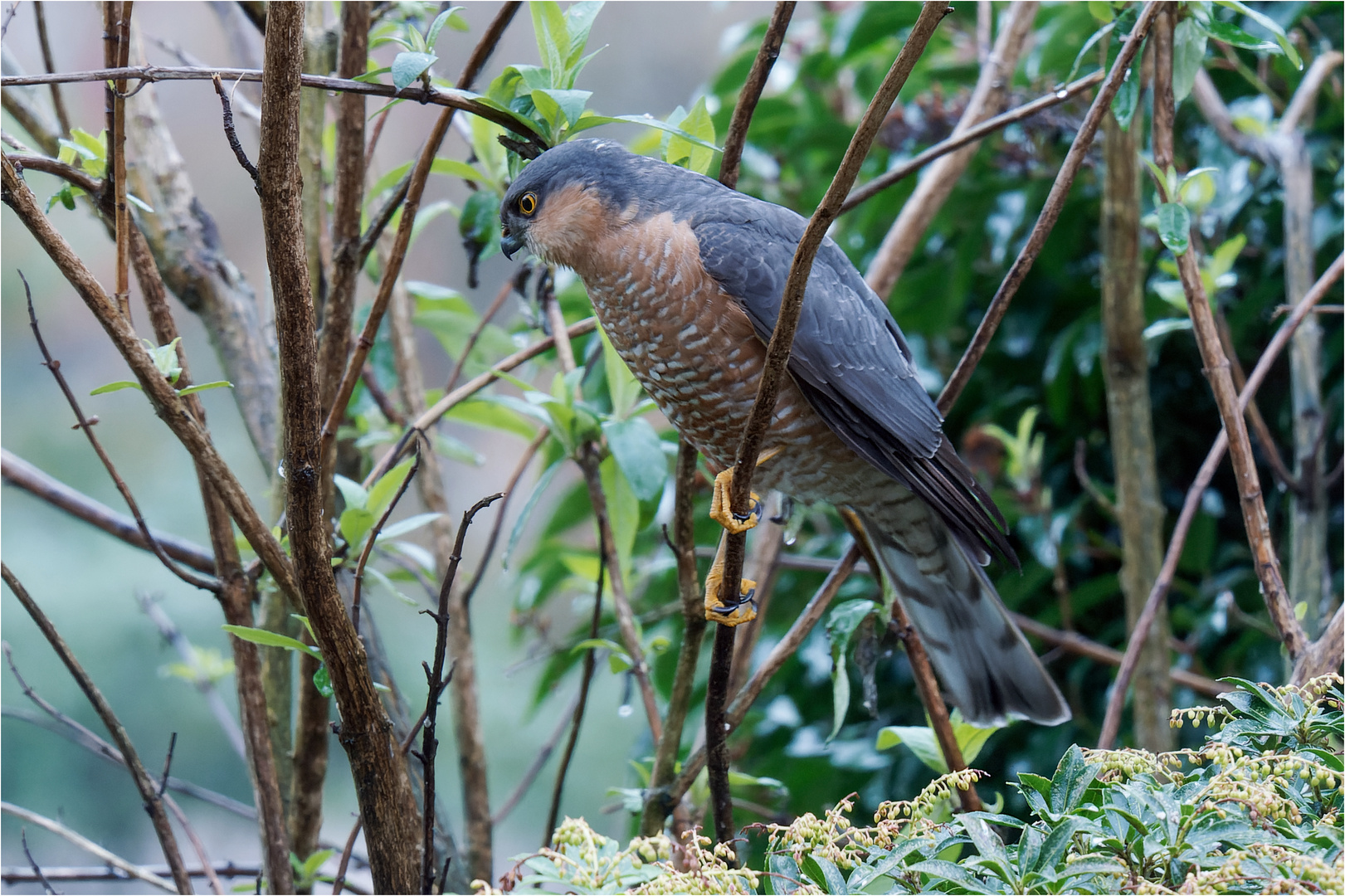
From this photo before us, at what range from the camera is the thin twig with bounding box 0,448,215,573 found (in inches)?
53.8

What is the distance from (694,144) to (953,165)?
1.93 ft

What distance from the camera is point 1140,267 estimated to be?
1.85m

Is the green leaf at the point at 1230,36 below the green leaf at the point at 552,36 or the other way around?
below

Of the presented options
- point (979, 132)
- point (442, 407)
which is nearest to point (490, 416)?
point (442, 407)

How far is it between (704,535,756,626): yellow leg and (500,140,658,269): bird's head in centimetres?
52

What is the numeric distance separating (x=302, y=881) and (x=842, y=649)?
819mm

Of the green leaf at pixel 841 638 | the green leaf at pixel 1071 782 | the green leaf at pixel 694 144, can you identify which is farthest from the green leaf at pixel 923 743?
the green leaf at pixel 694 144

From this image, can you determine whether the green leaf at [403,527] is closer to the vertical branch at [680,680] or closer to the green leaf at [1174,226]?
the vertical branch at [680,680]

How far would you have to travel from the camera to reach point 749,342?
1459 mm

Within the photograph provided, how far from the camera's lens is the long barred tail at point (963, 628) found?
1556mm

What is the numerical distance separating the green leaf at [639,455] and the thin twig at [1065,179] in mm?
466

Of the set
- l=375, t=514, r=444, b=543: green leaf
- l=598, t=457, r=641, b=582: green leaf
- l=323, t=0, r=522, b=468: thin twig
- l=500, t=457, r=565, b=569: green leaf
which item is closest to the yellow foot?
l=598, t=457, r=641, b=582: green leaf

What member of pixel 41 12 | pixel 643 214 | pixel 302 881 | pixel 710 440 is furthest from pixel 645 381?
pixel 41 12

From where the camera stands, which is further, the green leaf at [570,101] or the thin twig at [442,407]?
the thin twig at [442,407]
